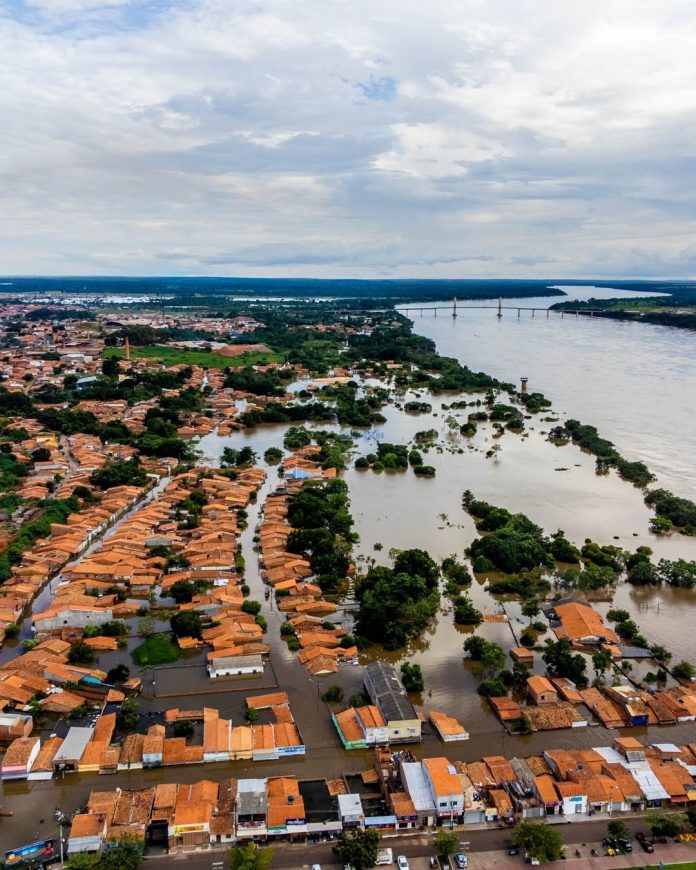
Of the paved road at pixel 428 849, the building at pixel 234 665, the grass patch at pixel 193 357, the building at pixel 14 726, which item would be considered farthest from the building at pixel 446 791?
the grass patch at pixel 193 357

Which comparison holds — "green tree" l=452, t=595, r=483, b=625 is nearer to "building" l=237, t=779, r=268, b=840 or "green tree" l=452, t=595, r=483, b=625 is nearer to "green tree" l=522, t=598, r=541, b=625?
"green tree" l=522, t=598, r=541, b=625

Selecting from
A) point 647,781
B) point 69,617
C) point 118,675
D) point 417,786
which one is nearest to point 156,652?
point 118,675

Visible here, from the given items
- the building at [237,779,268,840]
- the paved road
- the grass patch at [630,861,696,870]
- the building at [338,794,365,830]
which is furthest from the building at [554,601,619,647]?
the building at [237,779,268,840]

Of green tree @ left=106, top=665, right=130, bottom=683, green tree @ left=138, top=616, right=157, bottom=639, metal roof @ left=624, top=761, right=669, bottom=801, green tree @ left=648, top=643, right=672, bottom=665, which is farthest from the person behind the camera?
green tree @ left=138, top=616, right=157, bottom=639

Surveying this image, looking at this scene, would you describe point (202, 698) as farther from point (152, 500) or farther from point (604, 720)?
point (152, 500)

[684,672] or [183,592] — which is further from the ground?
[183,592]

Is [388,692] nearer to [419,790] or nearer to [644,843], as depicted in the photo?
[419,790]
